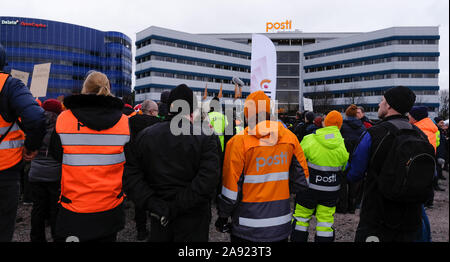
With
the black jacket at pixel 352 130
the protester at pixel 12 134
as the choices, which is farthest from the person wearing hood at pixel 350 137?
the protester at pixel 12 134

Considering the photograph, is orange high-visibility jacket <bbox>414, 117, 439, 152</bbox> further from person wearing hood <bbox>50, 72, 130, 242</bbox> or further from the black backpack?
person wearing hood <bbox>50, 72, 130, 242</bbox>

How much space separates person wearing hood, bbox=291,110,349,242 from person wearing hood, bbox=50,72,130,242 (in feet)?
8.12

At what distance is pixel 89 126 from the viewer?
229 centimetres

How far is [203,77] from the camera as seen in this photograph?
6162cm

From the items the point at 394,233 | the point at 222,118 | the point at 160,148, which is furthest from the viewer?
Result: the point at 222,118

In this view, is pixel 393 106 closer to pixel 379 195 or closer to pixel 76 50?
pixel 379 195

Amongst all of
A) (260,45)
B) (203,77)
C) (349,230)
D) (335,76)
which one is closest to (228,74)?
(203,77)

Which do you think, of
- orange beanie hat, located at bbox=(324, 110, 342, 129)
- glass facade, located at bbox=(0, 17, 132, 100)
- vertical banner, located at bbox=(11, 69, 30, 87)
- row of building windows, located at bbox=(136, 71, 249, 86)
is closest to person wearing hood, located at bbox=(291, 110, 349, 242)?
orange beanie hat, located at bbox=(324, 110, 342, 129)

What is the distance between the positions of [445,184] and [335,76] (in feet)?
191

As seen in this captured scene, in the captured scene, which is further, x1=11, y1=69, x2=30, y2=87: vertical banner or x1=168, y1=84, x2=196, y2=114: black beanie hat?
x1=11, y1=69, x2=30, y2=87: vertical banner

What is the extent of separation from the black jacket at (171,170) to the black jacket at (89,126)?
14.7 inches

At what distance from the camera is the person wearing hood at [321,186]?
11.8 feet

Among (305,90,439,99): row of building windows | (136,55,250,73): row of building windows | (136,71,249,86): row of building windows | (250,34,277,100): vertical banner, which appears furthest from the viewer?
(136,55,250,73): row of building windows

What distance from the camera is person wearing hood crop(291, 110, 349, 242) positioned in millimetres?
3588
